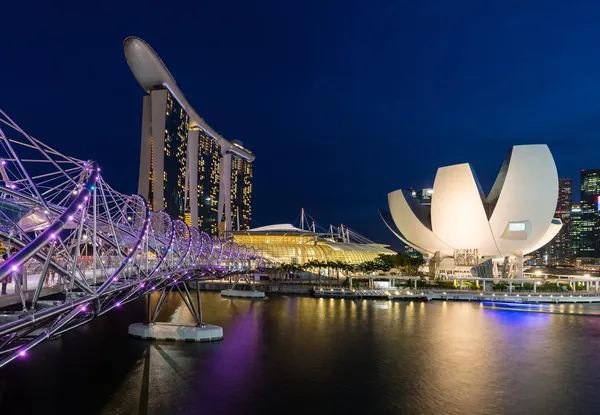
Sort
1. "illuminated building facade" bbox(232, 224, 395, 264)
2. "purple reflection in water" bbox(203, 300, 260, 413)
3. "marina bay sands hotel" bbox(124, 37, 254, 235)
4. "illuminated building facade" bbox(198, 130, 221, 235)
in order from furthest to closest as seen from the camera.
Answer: "illuminated building facade" bbox(198, 130, 221, 235) < "illuminated building facade" bbox(232, 224, 395, 264) < "marina bay sands hotel" bbox(124, 37, 254, 235) < "purple reflection in water" bbox(203, 300, 260, 413)

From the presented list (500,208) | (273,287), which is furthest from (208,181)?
(500,208)

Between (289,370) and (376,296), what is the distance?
91.5 ft

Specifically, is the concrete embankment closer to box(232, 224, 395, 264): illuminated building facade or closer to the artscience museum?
the artscience museum

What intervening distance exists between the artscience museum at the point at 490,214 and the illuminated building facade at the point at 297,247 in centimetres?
1539

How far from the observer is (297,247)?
236ft

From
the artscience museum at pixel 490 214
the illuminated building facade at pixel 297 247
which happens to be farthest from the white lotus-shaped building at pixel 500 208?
the illuminated building facade at pixel 297 247

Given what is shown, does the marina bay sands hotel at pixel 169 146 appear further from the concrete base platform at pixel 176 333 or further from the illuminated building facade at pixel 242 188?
the concrete base platform at pixel 176 333

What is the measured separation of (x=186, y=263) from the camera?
83.7 ft

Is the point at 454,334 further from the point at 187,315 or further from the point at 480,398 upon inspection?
the point at 187,315

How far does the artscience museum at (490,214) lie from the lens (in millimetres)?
49969

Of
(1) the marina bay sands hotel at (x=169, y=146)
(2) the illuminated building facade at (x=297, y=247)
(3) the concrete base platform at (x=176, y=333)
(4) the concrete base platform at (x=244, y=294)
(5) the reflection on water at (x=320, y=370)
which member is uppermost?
(1) the marina bay sands hotel at (x=169, y=146)

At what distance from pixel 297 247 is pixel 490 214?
2796 centimetres

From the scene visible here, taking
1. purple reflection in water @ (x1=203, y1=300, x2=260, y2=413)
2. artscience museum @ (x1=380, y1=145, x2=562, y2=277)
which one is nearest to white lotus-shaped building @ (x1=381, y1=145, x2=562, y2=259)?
artscience museum @ (x1=380, y1=145, x2=562, y2=277)

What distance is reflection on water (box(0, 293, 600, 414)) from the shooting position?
15.3 m
